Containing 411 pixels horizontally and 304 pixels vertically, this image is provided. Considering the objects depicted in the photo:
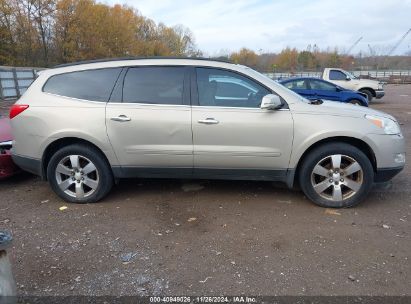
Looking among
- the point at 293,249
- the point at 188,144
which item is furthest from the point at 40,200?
the point at 293,249

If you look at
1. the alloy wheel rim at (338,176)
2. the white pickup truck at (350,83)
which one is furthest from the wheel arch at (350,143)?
the white pickup truck at (350,83)

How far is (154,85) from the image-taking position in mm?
4457

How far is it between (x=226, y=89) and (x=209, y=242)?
1.79 metres

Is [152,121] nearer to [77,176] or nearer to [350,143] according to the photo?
[77,176]

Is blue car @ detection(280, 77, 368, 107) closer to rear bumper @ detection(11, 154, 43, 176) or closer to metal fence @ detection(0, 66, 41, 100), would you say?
rear bumper @ detection(11, 154, 43, 176)

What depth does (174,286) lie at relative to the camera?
9.62 feet

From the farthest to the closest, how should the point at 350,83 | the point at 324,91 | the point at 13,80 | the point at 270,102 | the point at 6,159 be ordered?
the point at 13,80, the point at 350,83, the point at 324,91, the point at 6,159, the point at 270,102

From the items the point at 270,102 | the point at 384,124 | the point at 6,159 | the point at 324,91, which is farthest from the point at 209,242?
the point at 324,91

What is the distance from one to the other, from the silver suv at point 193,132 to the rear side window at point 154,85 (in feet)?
0.04

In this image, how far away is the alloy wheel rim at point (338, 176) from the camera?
424 cm

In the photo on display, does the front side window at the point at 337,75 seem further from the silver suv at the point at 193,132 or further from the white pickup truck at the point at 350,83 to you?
the silver suv at the point at 193,132

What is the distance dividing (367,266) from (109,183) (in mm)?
3000

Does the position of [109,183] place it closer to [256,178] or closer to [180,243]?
[180,243]

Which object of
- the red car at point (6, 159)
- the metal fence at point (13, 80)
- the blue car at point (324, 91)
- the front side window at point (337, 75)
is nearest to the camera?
the red car at point (6, 159)
